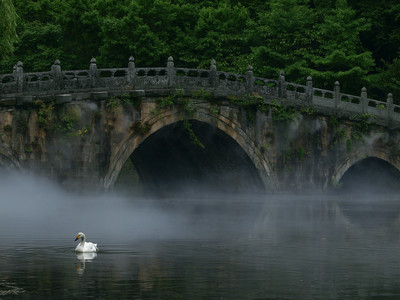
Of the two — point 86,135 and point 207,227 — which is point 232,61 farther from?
point 207,227

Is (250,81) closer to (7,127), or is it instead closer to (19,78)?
(19,78)

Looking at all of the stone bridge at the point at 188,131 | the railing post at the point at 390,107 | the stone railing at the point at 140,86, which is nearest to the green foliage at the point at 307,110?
the stone bridge at the point at 188,131

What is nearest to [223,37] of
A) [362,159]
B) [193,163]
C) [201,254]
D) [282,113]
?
[193,163]

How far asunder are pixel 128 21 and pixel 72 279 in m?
36.6

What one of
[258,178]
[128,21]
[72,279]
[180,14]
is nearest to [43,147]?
[258,178]

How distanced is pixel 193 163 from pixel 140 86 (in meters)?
9.29

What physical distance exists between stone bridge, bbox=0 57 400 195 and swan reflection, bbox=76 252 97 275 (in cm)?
1781

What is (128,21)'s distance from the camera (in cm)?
5109

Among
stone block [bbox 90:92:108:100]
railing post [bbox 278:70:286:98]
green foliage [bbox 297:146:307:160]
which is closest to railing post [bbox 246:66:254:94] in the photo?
railing post [bbox 278:70:286:98]

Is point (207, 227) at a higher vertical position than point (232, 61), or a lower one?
lower

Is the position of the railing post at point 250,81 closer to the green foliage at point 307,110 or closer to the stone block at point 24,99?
the green foliage at point 307,110

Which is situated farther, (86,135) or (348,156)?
(348,156)

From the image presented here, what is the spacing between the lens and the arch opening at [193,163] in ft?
145

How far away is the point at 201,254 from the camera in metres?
19.5
